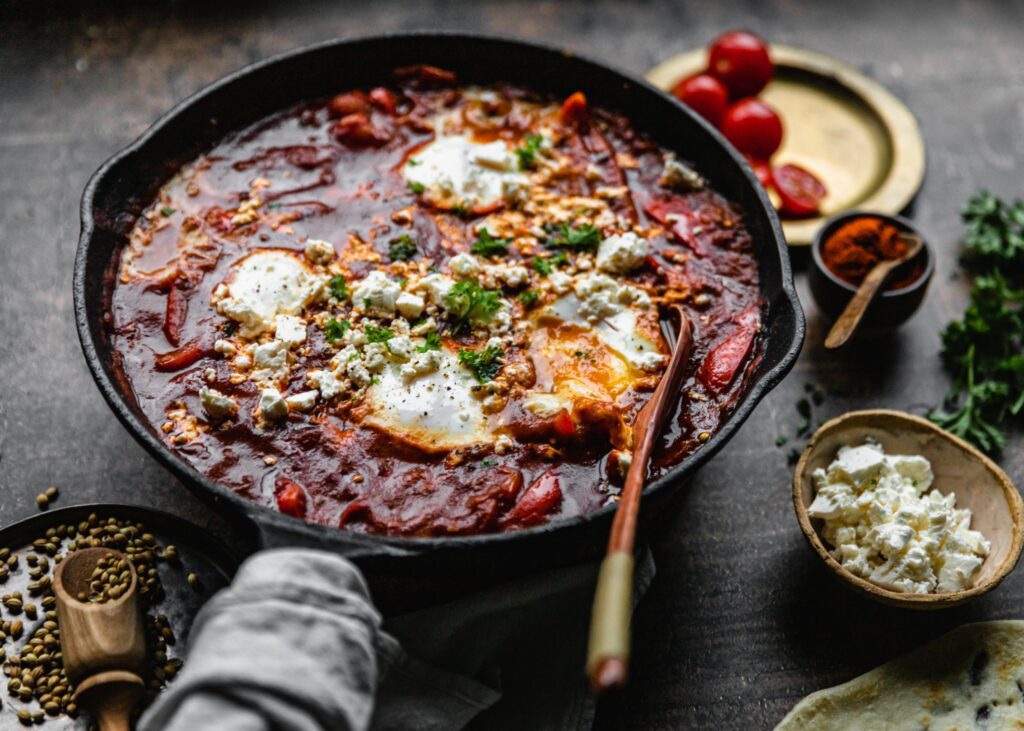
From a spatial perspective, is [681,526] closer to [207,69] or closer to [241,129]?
[241,129]

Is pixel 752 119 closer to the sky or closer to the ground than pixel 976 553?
closer to the sky

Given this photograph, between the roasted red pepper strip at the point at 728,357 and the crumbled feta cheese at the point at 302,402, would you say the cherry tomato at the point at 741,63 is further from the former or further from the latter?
the crumbled feta cheese at the point at 302,402

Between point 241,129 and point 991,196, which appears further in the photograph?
point 991,196

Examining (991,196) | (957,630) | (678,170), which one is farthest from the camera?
(991,196)

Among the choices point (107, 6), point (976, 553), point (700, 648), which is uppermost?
point (107, 6)

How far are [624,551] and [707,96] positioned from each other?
3.59 m

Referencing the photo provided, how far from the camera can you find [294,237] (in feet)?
13.4

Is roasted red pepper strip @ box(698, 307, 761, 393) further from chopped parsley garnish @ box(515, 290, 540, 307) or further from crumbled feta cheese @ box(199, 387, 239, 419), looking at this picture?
crumbled feta cheese @ box(199, 387, 239, 419)

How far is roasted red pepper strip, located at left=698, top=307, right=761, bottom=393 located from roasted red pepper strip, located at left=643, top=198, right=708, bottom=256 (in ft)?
1.56

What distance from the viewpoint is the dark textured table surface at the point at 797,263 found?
389cm

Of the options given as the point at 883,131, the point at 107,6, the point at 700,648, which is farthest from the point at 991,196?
the point at 107,6

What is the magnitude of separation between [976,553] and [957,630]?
32cm

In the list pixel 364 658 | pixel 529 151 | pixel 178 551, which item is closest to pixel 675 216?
pixel 529 151

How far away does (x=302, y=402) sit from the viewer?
353 centimetres
